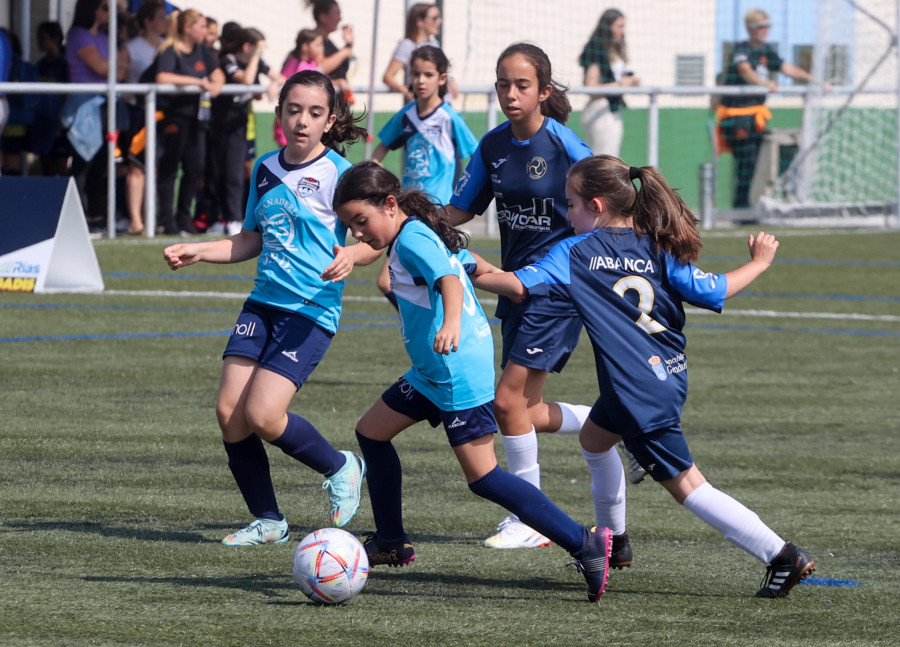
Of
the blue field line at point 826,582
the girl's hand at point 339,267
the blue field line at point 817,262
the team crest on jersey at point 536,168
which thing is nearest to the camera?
the blue field line at point 826,582

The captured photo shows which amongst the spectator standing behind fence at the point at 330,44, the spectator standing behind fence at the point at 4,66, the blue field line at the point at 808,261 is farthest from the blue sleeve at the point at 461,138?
the spectator standing behind fence at the point at 4,66

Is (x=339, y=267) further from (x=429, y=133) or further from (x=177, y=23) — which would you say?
(x=177, y=23)

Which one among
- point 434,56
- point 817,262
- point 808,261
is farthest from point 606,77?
point 434,56

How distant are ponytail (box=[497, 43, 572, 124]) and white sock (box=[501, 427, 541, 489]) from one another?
4.18 feet

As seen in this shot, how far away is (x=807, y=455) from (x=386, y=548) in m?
2.98

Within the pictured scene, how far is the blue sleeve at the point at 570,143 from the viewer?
19.9 feet

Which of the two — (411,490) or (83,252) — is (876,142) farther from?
(411,490)

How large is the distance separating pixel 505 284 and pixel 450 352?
15.4 inches

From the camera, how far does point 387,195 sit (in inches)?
198

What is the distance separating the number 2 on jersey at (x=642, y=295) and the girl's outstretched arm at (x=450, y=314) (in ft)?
1.72

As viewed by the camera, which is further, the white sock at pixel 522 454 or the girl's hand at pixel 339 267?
the white sock at pixel 522 454

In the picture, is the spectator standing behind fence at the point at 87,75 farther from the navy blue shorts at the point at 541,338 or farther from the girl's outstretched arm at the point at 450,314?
the girl's outstretched arm at the point at 450,314

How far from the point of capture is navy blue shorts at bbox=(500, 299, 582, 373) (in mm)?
5918

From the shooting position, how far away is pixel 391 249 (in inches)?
202
